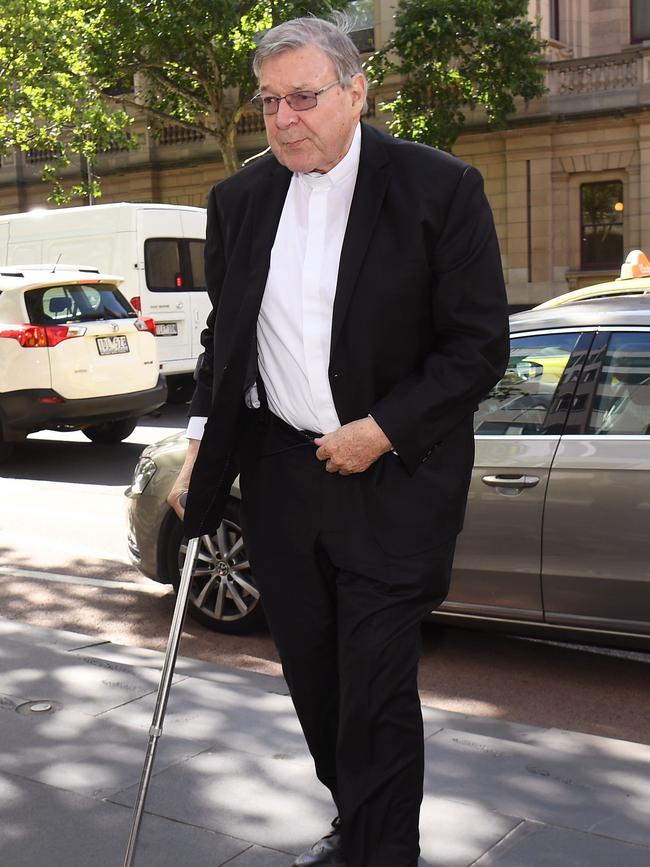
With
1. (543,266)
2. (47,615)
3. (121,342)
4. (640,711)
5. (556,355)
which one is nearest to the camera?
(640,711)

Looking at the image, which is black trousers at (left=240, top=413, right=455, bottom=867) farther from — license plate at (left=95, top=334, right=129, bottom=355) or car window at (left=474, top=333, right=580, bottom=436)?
license plate at (left=95, top=334, right=129, bottom=355)

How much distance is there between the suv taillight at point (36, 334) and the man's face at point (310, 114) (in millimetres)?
9430

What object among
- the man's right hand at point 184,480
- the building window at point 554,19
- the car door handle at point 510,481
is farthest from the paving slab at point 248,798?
the building window at point 554,19

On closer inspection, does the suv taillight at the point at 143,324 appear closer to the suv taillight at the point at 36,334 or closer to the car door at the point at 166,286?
the suv taillight at the point at 36,334

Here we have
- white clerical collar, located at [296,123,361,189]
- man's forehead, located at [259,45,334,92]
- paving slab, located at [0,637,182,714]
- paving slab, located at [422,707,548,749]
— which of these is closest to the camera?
man's forehead, located at [259,45,334,92]

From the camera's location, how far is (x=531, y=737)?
4461 mm

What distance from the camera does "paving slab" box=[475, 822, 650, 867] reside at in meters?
3.14

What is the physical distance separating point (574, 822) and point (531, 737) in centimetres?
104

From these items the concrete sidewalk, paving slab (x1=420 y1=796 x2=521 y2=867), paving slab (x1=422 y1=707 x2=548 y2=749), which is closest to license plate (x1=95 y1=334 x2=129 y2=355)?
the concrete sidewalk

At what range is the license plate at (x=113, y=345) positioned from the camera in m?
12.3

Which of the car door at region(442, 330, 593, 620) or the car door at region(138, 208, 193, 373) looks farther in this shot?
the car door at region(138, 208, 193, 373)

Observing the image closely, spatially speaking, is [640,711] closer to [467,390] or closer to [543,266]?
[467,390]

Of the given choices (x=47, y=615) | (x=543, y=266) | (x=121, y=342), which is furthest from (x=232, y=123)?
(x=47, y=615)

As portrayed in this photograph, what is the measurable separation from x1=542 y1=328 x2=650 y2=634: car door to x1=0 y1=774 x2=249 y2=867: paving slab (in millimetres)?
2288
